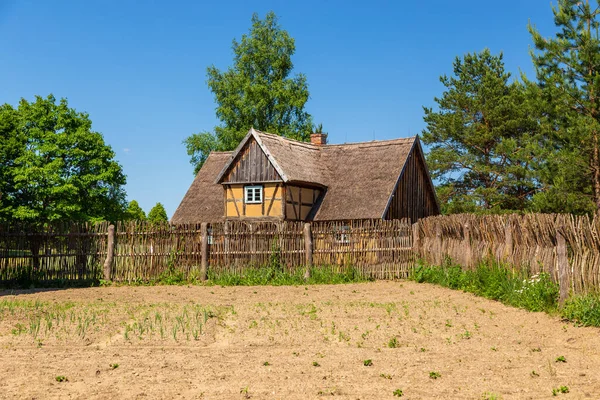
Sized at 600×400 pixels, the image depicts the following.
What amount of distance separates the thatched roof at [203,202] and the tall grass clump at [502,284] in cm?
1512

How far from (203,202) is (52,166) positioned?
11.4m

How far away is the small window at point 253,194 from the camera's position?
3122 cm

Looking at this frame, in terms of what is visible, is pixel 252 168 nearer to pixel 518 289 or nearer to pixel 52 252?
pixel 52 252

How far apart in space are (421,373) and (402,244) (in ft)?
44.7

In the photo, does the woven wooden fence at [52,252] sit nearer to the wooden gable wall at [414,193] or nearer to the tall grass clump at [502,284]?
the tall grass clump at [502,284]

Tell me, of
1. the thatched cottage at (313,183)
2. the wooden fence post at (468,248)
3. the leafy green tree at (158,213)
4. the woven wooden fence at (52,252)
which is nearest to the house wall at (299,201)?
the thatched cottage at (313,183)

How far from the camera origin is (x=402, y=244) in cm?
2241

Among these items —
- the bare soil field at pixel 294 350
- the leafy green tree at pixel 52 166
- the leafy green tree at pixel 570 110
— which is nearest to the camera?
the bare soil field at pixel 294 350

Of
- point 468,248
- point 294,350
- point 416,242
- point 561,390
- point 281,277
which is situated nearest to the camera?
point 561,390

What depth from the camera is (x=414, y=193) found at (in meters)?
32.9

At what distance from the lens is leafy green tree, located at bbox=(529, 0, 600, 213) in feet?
95.4

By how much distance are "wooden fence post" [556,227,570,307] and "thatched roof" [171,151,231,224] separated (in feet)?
69.7

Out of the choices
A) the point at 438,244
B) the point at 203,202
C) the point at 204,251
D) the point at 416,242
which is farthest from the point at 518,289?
the point at 203,202

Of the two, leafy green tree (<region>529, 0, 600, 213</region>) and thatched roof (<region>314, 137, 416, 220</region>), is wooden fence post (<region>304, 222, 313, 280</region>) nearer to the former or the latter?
thatched roof (<region>314, 137, 416, 220</region>)
